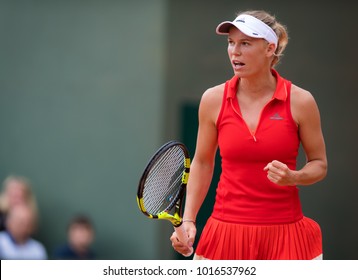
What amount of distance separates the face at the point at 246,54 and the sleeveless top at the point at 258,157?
0.11 metres

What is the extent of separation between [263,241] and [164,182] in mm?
460

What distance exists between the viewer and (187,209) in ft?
12.3

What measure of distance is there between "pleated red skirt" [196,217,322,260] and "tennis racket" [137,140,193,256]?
129mm

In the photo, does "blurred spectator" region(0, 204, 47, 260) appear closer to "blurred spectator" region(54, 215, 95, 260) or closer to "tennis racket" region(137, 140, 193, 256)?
"blurred spectator" region(54, 215, 95, 260)

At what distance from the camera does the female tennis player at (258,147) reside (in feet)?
11.7

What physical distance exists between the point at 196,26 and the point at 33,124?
1.54 meters

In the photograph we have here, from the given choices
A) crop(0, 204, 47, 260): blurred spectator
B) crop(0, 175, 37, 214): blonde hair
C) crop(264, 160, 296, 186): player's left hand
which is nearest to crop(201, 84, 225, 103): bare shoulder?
crop(264, 160, 296, 186): player's left hand

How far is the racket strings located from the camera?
3.60 metres

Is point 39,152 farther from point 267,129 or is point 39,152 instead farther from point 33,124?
point 267,129

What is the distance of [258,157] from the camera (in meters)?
3.55

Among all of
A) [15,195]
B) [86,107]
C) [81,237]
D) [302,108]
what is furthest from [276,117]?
[86,107]

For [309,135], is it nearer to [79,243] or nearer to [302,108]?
[302,108]

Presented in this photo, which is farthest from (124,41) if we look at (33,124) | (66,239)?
(66,239)

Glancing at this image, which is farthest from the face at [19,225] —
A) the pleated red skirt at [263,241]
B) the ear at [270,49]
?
the ear at [270,49]
